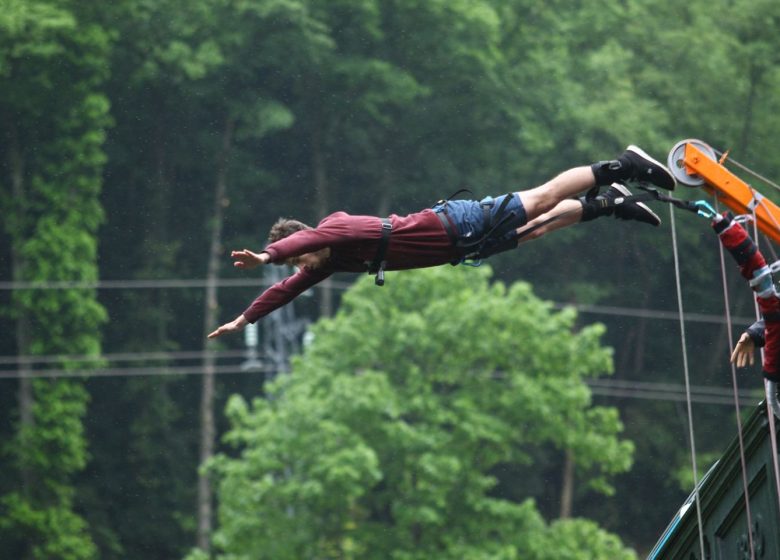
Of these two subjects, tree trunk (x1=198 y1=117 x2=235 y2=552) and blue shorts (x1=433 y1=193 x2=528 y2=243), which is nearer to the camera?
blue shorts (x1=433 y1=193 x2=528 y2=243)

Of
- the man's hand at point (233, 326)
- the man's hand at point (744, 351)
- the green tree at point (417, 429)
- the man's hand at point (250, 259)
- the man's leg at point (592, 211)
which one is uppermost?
the man's leg at point (592, 211)

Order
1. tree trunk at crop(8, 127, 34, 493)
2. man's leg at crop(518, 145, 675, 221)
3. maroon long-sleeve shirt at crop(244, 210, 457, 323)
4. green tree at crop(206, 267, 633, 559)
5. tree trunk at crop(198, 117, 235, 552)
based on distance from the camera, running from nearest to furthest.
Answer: maroon long-sleeve shirt at crop(244, 210, 457, 323), man's leg at crop(518, 145, 675, 221), green tree at crop(206, 267, 633, 559), tree trunk at crop(8, 127, 34, 493), tree trunk at crop(198, 117, 235, 552)

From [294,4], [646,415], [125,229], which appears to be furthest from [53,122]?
[646,415]

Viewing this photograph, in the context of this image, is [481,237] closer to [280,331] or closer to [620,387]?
[280,331]

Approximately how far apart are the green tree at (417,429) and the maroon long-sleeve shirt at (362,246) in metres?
14.6

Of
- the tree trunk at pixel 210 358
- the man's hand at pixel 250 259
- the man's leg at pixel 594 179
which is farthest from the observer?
the tree trunk at pixel 210 358

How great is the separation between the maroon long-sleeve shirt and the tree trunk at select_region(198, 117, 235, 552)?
25.6 m

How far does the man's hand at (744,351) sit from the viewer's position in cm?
850

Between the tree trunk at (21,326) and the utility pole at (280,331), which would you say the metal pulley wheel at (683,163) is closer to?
the utility pole at (280,331)

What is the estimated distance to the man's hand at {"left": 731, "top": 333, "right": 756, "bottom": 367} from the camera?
8.50 m

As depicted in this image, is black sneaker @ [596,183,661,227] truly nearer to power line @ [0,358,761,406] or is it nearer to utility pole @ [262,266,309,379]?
utility pole @ [262,266,309,379]

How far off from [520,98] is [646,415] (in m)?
8.71

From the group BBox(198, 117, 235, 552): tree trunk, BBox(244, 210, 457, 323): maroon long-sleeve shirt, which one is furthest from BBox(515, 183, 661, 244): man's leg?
BBox(198, 117, 235, 552): tree trunk

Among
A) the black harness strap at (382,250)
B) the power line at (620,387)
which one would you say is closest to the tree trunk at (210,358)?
the power line at (620,387)
